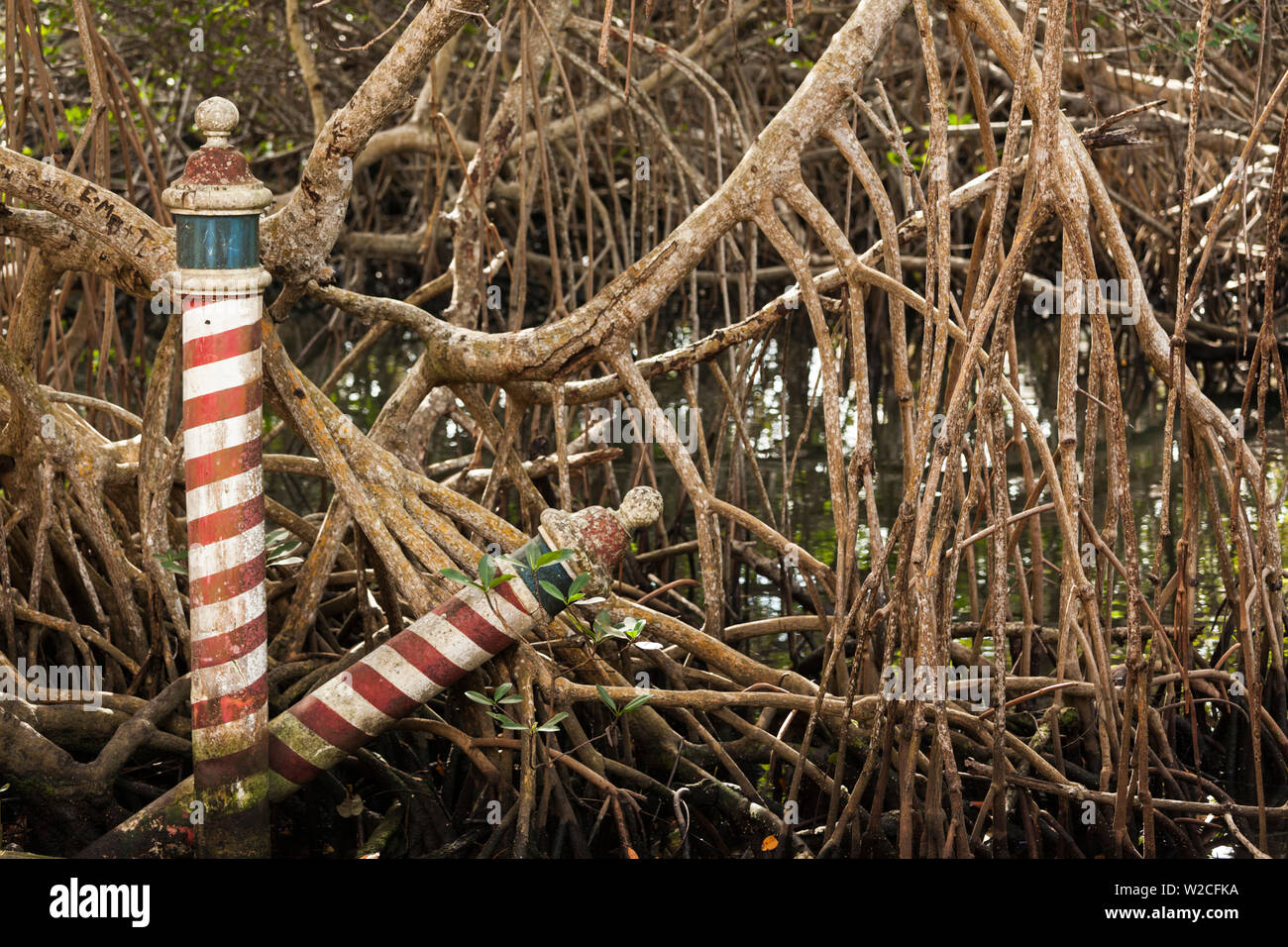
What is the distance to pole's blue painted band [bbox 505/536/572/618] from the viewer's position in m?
2.98

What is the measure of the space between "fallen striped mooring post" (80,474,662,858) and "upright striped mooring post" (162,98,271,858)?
14 centimetres

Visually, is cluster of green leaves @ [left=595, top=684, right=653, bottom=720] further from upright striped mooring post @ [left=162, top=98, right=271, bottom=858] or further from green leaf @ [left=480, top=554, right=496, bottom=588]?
upright striped mooring post @ [left=162, top=98, right=271, bottom=858]

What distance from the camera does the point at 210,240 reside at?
260 centimetres

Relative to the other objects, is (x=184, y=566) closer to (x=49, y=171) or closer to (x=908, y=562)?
(x=49, y=171)

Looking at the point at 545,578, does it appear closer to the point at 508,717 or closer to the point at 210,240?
the point at 508,717

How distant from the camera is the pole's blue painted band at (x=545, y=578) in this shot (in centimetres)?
298

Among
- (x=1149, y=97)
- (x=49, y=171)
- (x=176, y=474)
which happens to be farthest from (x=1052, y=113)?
(x=1149, y=97)

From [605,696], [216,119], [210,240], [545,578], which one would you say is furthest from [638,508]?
[216,119]

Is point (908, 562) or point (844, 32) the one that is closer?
point (908, 562)

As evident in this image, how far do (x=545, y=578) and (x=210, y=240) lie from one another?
923 millimetres

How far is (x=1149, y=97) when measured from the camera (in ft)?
22.2

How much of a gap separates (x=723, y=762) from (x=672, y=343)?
810 centimetres

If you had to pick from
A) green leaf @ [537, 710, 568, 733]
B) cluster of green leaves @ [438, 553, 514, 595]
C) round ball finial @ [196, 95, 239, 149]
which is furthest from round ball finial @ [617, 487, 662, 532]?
round ball finial @ [196, 95, 239, 149]

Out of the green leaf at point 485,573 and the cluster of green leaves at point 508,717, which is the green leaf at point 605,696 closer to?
the cluster of green leaves at point 508,717
